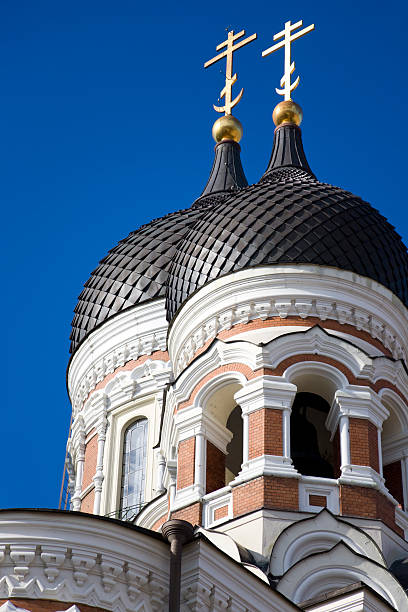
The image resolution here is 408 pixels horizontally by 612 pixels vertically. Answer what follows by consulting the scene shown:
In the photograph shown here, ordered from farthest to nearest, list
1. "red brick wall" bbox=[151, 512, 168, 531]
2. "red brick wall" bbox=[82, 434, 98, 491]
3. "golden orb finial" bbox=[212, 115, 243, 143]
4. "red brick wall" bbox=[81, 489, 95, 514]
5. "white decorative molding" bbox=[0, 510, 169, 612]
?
"golden orb finial" bbox=[212, 115, 243, 143]
"red brick wall" bbox=[82, 434, 98, 491]
"red brick wall" bbox=[81, 489, 95, 514]
"red brick wall" bbox=[151, 512, 168, 531]
"white decorative molding" bbox=[0, 510, 169, 612]

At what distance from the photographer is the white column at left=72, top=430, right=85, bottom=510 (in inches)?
780

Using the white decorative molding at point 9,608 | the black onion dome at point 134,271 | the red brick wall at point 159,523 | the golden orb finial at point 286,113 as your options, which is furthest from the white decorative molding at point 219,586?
the golden orb finial at point 286,113

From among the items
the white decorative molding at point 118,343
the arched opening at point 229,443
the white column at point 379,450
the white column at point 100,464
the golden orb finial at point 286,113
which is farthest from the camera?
the golden orb finial at point 286,113

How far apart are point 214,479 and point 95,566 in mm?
4650

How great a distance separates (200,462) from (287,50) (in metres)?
8.22

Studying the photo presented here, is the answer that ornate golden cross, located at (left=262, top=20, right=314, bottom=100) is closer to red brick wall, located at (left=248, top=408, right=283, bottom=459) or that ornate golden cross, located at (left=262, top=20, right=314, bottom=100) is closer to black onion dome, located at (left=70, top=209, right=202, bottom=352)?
black onion dome, located at (left=70, top=209, right=202, bottom=352)

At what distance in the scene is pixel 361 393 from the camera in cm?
1576

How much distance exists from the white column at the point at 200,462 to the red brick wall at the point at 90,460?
4166 mm

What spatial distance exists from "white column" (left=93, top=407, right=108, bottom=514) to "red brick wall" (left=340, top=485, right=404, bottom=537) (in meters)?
5.02

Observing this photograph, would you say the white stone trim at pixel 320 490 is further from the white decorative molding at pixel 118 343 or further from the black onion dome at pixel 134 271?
the black onion dome at pixel 134 271

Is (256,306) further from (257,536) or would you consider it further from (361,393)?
(257,536)

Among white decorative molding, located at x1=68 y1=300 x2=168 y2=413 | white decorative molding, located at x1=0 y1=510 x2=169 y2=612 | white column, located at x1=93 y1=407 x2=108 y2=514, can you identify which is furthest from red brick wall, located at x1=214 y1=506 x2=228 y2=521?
white decorative molding, located at x1=68 y1=300 x2=168 y2=413

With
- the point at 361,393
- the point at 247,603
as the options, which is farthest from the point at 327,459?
the point at 247,603

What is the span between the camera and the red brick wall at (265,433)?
1512 centimetres
